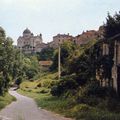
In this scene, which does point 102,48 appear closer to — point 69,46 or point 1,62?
point 1,62

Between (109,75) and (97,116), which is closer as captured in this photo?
(97,116)

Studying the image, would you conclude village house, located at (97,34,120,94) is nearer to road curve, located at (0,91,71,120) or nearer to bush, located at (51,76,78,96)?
road curve, located at (0,91,71,120)

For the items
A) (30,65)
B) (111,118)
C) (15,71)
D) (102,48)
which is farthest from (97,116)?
(30,65)

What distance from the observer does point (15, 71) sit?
240 feet

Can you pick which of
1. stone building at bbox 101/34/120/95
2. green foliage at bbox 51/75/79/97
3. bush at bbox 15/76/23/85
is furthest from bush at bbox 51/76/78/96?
bush at bbox 15/76/23/85

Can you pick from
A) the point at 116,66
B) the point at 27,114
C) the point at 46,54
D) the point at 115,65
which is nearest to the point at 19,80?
the point at 46,54

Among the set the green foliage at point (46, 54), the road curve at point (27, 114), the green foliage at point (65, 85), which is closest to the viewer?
the road curve at point (27, 114)

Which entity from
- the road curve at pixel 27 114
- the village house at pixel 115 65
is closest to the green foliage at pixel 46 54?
the road curve at pixel 27 114

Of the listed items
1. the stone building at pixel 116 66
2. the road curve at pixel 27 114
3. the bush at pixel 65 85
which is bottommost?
the road curve at pixel 27 114

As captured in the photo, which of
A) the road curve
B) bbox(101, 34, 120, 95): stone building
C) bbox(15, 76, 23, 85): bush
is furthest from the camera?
bbox(15, 76, 23, 85): bush

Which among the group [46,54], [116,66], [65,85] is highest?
[46,54]

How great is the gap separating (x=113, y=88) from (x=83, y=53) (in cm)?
1386

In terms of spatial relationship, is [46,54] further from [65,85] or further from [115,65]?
[115,65]

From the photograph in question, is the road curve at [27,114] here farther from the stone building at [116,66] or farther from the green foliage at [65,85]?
the green foliage at [65,85]
